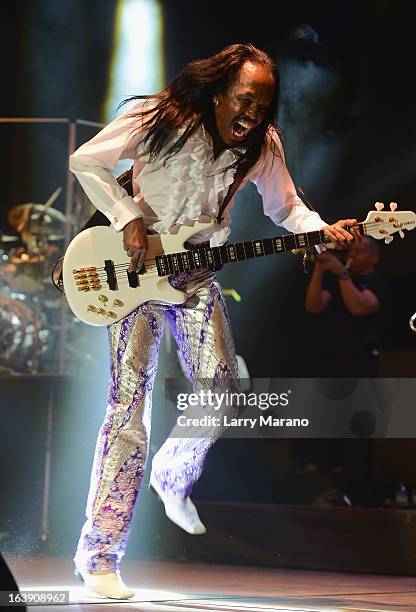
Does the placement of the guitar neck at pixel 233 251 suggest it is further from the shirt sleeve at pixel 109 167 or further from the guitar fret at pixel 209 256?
the shirt sleeve at pixel 109 167

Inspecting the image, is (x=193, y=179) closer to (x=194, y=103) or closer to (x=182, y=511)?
(x=194, y=103)

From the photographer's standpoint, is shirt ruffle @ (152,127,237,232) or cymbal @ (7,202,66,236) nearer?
shirt ruffle @ (152,127,237,232)

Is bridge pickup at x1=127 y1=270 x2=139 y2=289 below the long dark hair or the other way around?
below

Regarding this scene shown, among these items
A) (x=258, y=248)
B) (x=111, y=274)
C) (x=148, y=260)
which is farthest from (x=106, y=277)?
(x=258, y=248)

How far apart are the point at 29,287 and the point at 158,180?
305 cm

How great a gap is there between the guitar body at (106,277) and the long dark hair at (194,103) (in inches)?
12.6

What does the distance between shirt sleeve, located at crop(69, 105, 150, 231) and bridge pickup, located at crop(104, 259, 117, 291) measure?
0.17 m

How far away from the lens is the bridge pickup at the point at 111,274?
3592mm

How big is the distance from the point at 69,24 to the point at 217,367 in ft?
11.3

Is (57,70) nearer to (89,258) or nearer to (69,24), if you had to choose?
(69,24)

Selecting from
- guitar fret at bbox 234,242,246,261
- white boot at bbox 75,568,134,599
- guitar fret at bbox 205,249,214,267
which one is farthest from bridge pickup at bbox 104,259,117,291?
white boot at bbox 75,568,134,599

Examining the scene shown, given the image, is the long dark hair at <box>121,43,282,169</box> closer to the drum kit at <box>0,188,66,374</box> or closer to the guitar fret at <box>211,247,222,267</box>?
the guitar fret at <box>211,247,222,267</box>

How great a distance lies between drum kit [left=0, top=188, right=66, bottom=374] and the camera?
6.30m

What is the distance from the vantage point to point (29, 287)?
6.47m
